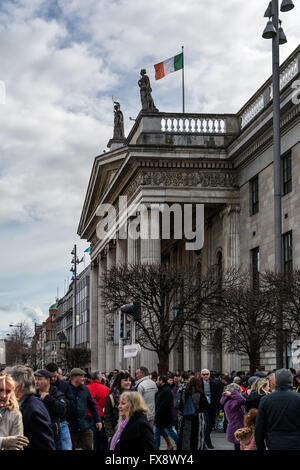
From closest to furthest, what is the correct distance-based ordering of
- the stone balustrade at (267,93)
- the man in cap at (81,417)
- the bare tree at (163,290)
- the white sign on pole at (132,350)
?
the man in cap at (81,417)
the white sign on pole at (132,350)
the stone balustrade at (267,93)
the bare tree at (163,290)

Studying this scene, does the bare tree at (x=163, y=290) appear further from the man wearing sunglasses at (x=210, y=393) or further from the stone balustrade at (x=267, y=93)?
the man wearing sunglasses at (x=210, y=393)

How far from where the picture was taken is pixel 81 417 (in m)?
12.8

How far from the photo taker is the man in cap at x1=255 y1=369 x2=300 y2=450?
855cm

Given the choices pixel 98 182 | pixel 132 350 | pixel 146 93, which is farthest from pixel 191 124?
pixel 132 350

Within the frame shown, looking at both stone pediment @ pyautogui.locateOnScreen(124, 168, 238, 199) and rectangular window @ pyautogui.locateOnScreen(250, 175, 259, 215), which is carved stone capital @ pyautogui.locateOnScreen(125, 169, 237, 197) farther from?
rectangular window @ pyautogui.locateOnScreen(250, 175, 259, 215)

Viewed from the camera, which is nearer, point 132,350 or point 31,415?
point 31,415

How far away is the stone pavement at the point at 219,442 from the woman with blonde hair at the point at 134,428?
10.8 meters

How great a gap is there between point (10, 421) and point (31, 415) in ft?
2.12

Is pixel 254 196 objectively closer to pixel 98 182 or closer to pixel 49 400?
pixel 98 182

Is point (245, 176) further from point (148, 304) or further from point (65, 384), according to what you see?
point (65, 384)

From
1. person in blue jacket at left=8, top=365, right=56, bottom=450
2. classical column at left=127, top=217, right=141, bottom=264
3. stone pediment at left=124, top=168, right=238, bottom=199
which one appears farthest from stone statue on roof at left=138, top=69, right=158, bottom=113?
person in blue jacket at left=8, top=365, right=56, bottom=450

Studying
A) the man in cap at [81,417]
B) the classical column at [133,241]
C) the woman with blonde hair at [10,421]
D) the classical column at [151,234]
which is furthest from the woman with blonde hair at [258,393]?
the classical column at [133,241]

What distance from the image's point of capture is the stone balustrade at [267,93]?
109 ft
